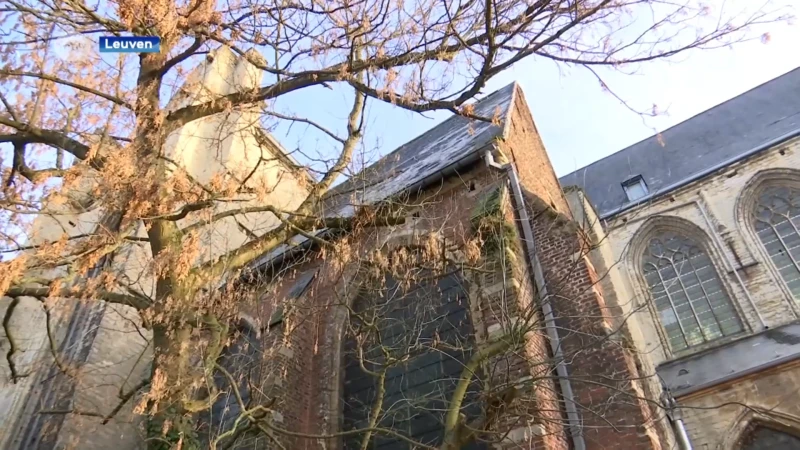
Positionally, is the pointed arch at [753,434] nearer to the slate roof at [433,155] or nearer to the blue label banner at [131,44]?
the slate roof at [433,155]

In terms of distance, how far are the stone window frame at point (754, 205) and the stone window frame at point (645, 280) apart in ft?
2.75

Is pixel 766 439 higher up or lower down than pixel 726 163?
lower down

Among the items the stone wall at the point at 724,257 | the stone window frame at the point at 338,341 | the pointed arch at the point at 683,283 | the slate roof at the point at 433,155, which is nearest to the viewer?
the stone window frame at the point at 338,341

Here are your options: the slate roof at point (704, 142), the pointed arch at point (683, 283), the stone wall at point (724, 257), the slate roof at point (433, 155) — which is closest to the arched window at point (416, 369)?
the slate roof at point (433, 155)

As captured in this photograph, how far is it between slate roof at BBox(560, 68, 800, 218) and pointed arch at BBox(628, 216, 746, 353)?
4.59 feet

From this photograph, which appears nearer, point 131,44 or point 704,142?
point 131,44

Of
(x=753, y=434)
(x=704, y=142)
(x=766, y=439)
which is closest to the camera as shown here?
(x=766, y=439)

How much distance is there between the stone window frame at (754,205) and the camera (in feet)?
47.1

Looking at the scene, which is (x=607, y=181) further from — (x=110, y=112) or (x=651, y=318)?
(x=110, y=112)

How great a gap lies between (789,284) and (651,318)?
331 cm

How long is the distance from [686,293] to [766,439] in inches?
227

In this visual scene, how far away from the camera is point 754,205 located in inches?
612

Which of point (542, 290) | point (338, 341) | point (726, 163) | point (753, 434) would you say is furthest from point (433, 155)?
point (726, 163)

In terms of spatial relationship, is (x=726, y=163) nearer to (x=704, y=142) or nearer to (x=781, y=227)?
(x=781, y=227)
